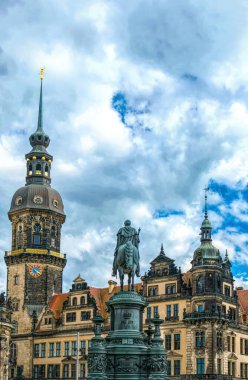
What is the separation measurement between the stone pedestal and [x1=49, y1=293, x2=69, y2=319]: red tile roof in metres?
57.3

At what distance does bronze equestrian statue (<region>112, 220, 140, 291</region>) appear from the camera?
107 feet

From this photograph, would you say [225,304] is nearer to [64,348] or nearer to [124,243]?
[64,348]

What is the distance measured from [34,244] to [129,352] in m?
63.4

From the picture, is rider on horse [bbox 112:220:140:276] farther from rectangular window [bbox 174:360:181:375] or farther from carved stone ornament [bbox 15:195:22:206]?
carved stone ornament [bbox 15:195:22:206]

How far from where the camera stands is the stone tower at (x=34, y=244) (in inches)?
3580

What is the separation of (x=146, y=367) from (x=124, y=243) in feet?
19.1

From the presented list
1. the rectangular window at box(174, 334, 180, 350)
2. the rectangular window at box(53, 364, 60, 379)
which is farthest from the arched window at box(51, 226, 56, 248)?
the rectangular window at box(174, 334, 180, 350)

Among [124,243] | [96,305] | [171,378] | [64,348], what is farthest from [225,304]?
[124,243]

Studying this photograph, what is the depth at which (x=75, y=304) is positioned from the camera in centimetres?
8562

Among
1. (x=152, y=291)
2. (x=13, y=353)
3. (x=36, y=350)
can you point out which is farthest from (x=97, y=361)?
(x=13, y=353)

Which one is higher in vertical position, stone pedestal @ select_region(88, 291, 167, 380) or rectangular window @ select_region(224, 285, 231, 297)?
rectangular window @ select_region(224, 285, 231, 297)

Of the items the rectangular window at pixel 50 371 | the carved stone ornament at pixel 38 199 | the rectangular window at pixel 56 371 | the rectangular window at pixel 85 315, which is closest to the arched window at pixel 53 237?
the carved stone ornament at pixel 38 199

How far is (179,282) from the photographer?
77375mm

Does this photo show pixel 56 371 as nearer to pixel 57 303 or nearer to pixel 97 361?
pixel 57 303
